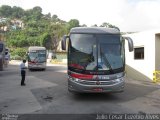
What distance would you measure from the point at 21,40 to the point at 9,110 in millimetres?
84388

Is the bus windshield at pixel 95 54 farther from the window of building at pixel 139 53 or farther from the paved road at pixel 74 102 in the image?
the window of building at pixel 139 53

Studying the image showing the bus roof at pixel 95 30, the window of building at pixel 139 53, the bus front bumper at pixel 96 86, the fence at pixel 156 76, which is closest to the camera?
the bus front bumper at pixel 96 86

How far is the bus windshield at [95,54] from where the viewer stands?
12.1 m

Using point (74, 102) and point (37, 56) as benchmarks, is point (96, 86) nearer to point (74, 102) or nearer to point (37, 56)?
point (74, 102)

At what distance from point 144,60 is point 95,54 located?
1042cm

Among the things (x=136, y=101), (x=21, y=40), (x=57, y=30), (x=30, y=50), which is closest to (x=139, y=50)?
(x=136, y=101)

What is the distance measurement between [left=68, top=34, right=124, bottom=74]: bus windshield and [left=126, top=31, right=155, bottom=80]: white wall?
8.77 metres

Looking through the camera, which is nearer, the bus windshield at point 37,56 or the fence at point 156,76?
the fence at point 156,76

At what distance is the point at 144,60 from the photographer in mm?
21719

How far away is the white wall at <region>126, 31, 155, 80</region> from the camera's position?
67.9 ft

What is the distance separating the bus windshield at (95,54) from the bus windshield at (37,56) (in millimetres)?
19240

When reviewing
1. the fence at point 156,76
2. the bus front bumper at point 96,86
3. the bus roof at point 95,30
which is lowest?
the fence at point 156,76

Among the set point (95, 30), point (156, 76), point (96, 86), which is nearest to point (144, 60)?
point (156, 76)

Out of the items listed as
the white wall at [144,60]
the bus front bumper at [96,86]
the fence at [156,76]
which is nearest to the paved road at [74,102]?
the bus front bumper at [96,86]
